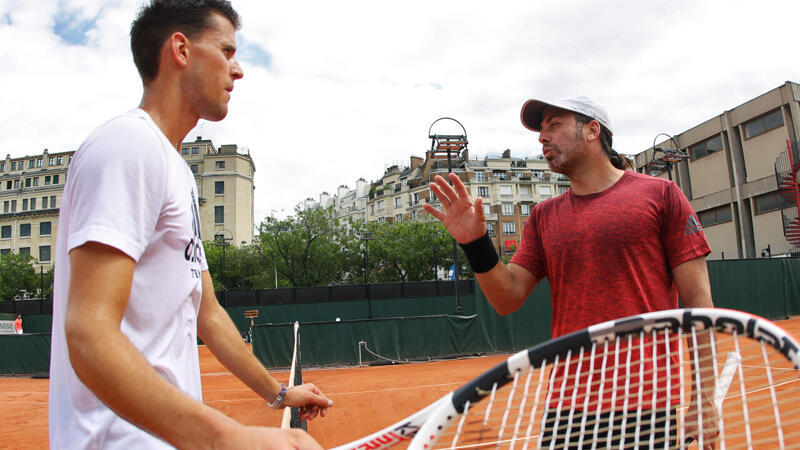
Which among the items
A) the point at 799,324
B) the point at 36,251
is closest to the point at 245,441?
the point at 799,324

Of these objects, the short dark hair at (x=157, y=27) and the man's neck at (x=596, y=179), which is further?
the man's neck at (x=596, y=179)

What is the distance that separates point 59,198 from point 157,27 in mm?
76683

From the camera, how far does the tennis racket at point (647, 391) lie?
4.40 ft

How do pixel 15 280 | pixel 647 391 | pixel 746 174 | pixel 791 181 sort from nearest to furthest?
1. pixel 647 391
2. pixel 791 181
3. pixel 746 174
4. pixel 15 280

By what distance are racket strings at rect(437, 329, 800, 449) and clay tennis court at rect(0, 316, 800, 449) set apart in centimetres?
550

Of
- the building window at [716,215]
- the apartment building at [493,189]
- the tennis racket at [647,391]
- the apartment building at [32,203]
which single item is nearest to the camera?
the tennis racket at [647,391]

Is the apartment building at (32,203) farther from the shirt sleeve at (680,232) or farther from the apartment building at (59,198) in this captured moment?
the shirt sleeve at (680,232)

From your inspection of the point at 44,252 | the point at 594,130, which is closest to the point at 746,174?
the point at 594,130

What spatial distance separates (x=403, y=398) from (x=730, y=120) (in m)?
34.9

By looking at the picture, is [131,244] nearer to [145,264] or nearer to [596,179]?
[145,264]

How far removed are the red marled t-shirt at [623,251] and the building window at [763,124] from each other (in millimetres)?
36840

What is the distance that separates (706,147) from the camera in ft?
123

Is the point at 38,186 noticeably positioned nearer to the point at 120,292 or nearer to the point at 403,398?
the point at 403,398

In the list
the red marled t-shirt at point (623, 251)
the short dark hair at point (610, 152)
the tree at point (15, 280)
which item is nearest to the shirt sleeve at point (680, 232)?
the red marled t-shirt at point (623, 251)
